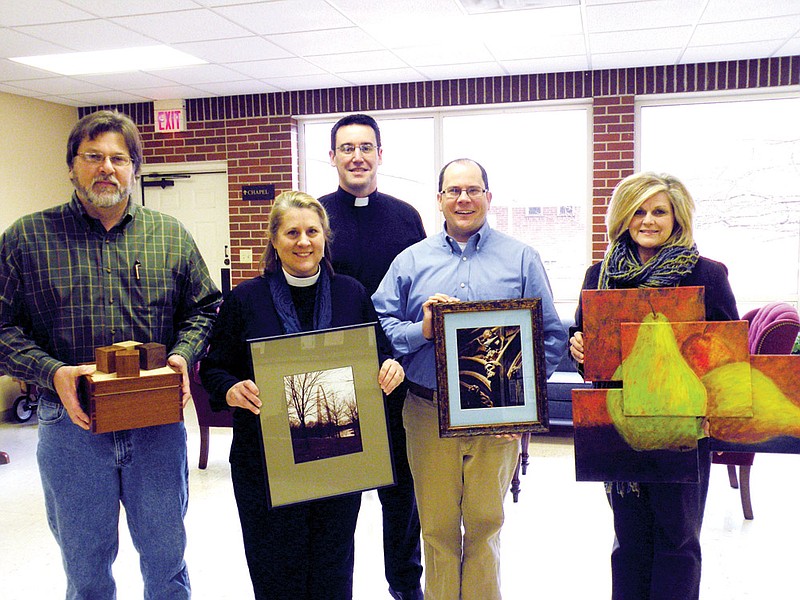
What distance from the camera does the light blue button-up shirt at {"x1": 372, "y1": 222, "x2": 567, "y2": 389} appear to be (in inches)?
77.9

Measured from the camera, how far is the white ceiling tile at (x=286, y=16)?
377cm

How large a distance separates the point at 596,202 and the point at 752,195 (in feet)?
4.03

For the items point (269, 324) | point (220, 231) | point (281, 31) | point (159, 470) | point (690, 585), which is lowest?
point (690, 585)

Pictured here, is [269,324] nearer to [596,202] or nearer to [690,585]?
[690,585]

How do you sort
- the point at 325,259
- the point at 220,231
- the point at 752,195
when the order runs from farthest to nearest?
1. the point at 220,231
2. the point at 752,195
3. the point at 325,259

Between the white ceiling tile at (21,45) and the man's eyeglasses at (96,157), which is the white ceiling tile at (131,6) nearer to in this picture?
the white ceiling tile at (21,45)

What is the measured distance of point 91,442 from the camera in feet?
5.75

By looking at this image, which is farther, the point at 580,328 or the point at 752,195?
the point at 752,195

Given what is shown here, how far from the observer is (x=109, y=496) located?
1794 mm

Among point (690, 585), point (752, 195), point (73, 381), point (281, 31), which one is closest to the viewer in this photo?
point (73, 381)

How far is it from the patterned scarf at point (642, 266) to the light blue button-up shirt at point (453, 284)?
0.20m

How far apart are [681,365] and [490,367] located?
0.48m

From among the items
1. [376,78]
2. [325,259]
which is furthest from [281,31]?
[325,259]

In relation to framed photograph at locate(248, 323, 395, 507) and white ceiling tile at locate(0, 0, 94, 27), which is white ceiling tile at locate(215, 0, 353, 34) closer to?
white ceiling tile at locate(0, 0, 94, 27)
